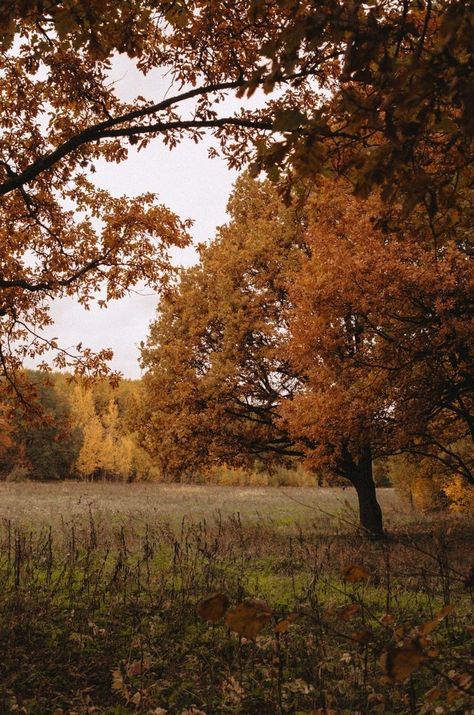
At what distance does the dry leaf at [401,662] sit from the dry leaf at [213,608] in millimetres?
525

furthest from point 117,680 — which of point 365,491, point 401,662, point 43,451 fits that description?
point 43,451

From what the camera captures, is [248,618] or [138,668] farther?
[138,668]

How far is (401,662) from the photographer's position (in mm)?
1586

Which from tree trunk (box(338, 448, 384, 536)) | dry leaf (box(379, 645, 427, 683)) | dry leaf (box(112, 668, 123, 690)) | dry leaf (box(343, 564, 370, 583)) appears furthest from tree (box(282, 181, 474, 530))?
dry leaf (box(379, 645, 427, 683))

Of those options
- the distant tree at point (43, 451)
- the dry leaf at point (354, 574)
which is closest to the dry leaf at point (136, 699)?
the dry leaf at point (354, 574)

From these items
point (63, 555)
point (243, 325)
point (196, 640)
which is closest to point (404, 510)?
point (243, 325)

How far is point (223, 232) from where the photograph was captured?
17.0m

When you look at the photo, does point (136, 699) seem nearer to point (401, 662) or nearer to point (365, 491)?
point (401, 662)

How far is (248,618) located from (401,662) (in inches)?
19.1

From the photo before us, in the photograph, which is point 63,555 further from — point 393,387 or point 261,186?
point 261,186

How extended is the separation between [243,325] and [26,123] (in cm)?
800

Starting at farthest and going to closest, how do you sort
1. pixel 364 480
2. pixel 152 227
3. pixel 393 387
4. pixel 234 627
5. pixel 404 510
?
pixel 404 510
pixel 364 480
pixel 393 387
pixel 152 227
pixel 234 627

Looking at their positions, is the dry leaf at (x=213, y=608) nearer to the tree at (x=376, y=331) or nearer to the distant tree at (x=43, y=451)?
the tree at (x=376, y=331)

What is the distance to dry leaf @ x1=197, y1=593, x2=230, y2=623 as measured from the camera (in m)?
1.54
